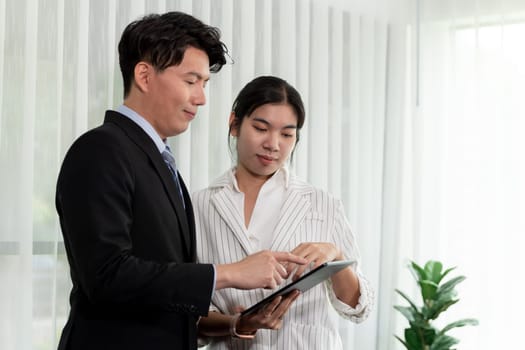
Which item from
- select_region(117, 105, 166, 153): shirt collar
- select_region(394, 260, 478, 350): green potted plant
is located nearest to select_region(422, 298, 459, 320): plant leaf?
select_region(394, 260, 478, 350): green potted plant

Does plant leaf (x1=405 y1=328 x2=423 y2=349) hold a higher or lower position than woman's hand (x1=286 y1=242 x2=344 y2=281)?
lower

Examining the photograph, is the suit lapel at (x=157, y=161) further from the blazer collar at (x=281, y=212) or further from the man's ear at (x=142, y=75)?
the blazer collar at (x=281, y=212)

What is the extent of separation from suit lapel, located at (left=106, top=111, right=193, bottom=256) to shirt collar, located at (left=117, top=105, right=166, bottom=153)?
0.01 m

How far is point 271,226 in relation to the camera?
1.92m

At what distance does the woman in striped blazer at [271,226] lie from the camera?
73.4 inches

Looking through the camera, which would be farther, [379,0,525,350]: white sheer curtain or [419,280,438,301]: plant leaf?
[379,0,525,350]: white sheer curtain

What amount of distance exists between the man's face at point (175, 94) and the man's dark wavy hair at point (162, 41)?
17 millimetres

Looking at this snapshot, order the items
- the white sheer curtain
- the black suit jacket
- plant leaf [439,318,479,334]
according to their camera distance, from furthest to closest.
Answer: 1. the white sheer curtain
2. plant leaf [439,318,479,334]
3. the black suit jacket

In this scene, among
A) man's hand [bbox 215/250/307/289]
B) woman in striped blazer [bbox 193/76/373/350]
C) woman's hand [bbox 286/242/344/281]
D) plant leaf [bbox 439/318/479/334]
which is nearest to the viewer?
man's hand [bbox 215/250/307/289]

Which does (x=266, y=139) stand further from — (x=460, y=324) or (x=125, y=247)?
(x=460, y=324)

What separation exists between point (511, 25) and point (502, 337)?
147 cm

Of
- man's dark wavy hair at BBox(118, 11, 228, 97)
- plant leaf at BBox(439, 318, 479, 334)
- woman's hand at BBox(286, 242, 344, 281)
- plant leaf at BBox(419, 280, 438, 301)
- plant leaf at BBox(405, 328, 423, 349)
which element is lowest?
plant leaf at BBox(405, 328, 423, 349)

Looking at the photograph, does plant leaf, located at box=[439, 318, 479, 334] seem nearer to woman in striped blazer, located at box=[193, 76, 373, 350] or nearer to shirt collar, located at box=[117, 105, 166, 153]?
woman in striped blazer, located at box=[193, 76, 373, 350]

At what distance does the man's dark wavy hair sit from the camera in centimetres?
153
